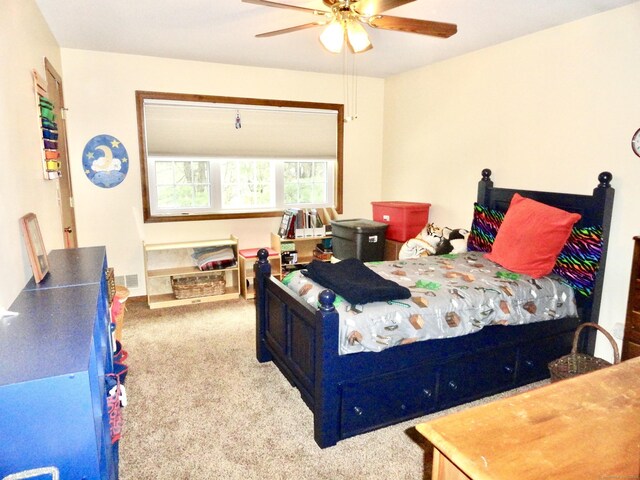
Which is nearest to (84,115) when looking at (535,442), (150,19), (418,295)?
(150,19)

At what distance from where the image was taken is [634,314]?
268 cm

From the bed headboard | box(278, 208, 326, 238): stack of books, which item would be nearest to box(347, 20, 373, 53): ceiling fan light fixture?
the bed headboard

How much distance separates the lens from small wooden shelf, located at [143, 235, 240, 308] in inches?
167

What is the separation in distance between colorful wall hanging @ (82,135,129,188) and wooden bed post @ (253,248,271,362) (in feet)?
6.56

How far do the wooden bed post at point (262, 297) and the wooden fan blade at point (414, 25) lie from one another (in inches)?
62.5

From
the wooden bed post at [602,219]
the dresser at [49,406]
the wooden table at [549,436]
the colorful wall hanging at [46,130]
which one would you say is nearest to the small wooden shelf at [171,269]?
the colorful wall hanging at [46,130]

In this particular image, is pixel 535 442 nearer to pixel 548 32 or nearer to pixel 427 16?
pixel 427 16

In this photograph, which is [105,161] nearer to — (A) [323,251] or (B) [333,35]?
(A) [323,251]

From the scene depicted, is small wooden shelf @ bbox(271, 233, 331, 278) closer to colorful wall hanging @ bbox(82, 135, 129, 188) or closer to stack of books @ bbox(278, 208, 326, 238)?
stack of books @ bbox(278, 208, 326, 238)

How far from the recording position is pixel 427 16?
2.92 metres

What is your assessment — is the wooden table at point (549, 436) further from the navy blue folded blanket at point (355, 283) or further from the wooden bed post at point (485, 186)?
the wooden bed post at point (485, 186)

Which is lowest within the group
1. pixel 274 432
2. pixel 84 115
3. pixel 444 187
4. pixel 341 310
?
pixel 274 432

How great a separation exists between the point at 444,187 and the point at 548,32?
5.14ft

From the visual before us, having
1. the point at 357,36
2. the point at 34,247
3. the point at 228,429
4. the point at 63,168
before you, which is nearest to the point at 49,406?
the point at 34,247
